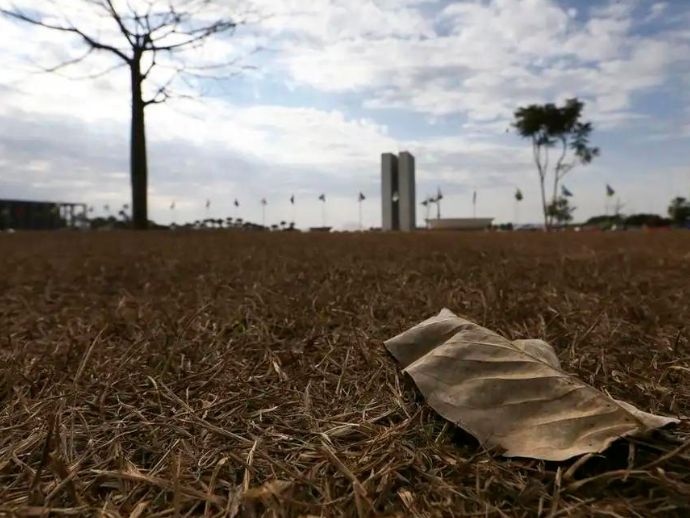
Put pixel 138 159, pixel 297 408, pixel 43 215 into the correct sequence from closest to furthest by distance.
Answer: pixel 297 408 → pixel 138 159 → pixel 43 215

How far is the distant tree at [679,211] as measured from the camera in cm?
4950

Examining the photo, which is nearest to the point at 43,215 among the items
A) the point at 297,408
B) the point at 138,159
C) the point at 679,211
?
the point at 138,159

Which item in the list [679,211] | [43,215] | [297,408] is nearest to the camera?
[297,408]

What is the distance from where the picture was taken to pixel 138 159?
32.1 feet

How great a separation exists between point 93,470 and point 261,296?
3.86 feet

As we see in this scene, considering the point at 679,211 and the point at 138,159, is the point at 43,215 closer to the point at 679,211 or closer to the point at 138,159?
the point at 138,159

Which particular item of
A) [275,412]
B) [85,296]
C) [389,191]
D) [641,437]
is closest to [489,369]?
[641,437]

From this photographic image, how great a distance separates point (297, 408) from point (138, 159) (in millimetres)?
9884

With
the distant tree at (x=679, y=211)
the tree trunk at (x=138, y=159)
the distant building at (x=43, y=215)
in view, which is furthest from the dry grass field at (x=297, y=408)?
the distant tree at (x=679, y=211)

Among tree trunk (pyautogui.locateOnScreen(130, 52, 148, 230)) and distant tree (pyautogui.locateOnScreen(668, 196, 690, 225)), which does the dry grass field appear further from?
distant tree (pyautogui.locateOnScreen(668, 196, 690, 225))

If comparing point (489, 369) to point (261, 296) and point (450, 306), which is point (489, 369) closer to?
point (450, 306)

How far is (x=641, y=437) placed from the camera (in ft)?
1.97

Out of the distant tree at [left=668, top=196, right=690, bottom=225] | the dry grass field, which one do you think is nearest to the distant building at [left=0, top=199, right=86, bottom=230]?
the dry grass field

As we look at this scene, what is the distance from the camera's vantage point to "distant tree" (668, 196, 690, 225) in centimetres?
4950
